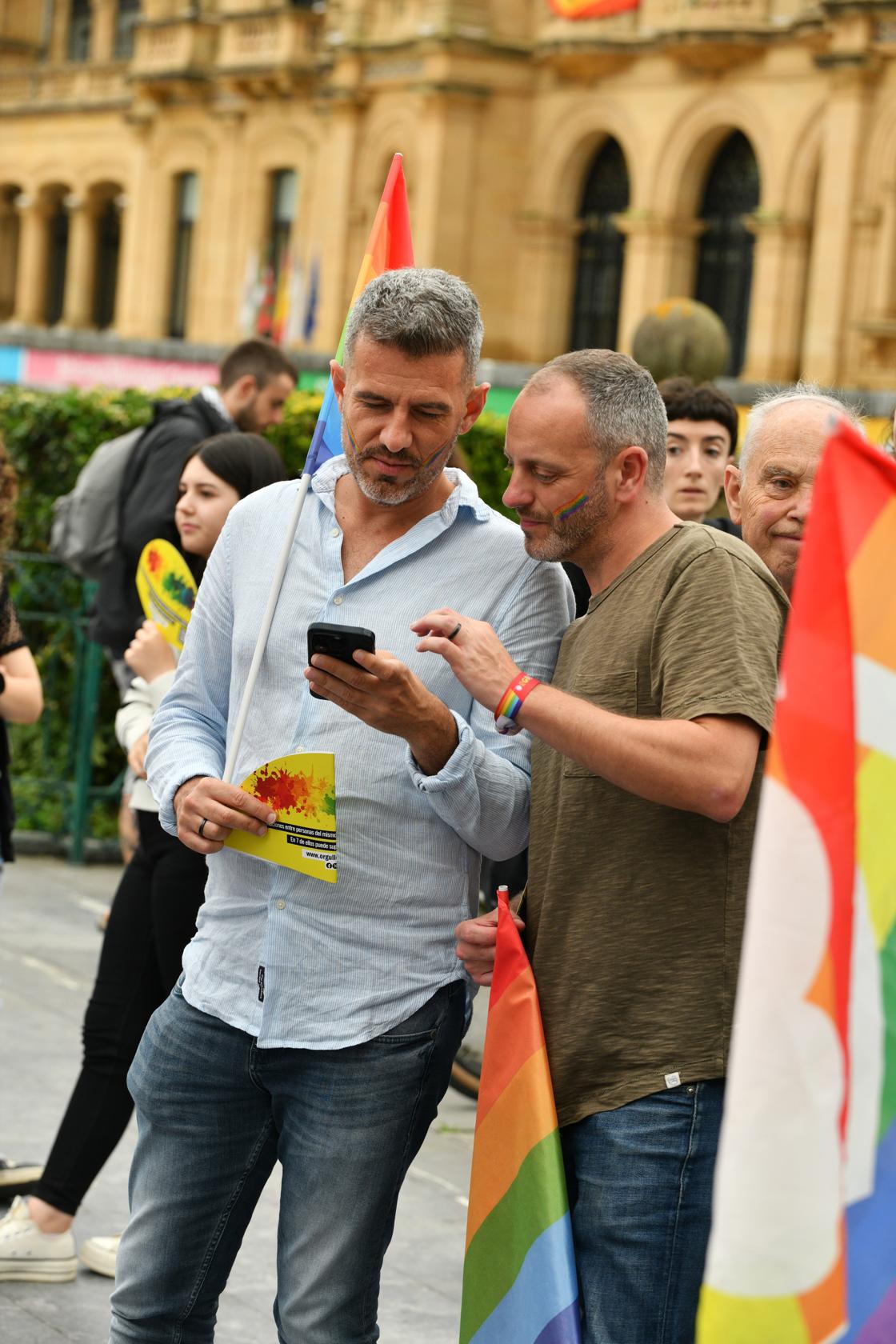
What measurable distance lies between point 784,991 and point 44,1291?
2.98 meters

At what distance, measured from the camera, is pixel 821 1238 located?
6.92 ft

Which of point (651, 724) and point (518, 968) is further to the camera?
point (518, 968)

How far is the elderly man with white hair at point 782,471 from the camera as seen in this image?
128 inches

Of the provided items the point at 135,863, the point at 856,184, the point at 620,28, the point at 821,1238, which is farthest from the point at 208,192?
the point at 821,1238

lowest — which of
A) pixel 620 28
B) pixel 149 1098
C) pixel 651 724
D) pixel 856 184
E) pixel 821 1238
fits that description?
pixel 149 1098

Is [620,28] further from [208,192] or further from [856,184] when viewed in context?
[208,192]

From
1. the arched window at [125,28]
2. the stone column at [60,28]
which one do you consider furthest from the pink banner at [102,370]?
the stone column at [60,28]

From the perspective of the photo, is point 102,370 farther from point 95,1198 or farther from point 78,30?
point 95,1198

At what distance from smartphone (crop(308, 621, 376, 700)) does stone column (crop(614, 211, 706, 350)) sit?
29.9 metres

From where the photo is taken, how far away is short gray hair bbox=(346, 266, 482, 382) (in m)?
2.93

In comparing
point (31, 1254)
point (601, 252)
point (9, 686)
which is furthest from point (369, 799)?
point (601, 252)

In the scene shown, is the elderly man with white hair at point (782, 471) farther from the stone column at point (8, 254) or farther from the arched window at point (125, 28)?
the stone column at point (8, 254)

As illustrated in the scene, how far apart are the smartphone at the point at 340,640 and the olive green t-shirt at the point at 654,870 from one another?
0.33 m

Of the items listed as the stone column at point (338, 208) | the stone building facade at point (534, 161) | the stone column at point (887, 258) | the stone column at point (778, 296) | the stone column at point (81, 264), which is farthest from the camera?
the stone column at point (81, 264)
